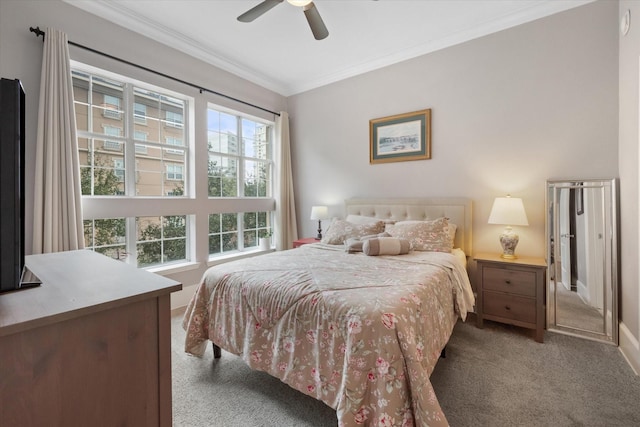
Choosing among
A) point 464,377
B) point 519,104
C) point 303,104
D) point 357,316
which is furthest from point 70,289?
point 303,104

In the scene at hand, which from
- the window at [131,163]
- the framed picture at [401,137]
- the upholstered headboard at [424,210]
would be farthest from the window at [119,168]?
the framed picture at [401,137]

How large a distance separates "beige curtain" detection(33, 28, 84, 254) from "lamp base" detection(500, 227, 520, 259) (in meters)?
3.82

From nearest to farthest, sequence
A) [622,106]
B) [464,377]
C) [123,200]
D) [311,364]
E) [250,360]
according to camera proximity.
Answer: [311,364]
[250,360]
[464,377]
[622,106]
[123,200]

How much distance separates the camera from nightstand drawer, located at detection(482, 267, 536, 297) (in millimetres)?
2465

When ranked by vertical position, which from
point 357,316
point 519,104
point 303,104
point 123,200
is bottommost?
point 357,316

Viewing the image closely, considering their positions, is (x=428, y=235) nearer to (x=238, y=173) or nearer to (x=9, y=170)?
(x=238, y=173)

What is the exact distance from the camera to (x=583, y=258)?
98.3 inches

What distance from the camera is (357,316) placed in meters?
1.36

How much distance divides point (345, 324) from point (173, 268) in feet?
8.26

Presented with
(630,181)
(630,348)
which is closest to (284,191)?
(630,181)

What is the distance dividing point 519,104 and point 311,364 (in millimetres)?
3134

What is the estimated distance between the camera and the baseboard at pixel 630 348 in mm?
1967

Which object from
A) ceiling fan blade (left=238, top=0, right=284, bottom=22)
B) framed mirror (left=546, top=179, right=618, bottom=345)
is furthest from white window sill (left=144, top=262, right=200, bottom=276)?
framed mirror (left=546, top=179, right=618, bottom=345)

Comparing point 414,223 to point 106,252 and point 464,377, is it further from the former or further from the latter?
point 106,252
